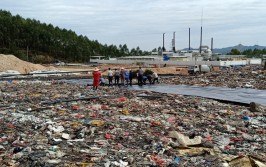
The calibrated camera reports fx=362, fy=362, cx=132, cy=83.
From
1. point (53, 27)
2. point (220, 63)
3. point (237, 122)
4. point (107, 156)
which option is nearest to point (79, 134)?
point (107, 156)

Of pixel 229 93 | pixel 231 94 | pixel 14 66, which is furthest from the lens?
pixel 14 66

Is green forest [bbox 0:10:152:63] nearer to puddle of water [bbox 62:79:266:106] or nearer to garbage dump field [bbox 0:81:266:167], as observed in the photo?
puddle of water [bbox 62:79:266:106]

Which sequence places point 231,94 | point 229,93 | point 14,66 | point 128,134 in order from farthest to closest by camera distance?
point 14,66, point 229,93, point 231,94, point 128,134

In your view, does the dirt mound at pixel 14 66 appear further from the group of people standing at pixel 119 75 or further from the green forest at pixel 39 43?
the green forest at pixel 39 43

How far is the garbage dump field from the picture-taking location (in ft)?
24.0

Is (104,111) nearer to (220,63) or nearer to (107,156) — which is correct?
(107,156)

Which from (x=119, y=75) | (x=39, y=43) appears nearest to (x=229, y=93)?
(x=119, y=75)

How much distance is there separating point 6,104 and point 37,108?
6.49 feet

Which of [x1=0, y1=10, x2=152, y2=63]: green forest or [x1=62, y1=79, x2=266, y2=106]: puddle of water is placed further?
[x1=0, y1=10, x2=152, y2=63]: green forest

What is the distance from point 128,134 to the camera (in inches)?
369

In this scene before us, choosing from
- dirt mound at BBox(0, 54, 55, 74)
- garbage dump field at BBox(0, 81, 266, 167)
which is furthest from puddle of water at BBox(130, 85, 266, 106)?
dirt mound at BBox(0, 54, 55, 74)

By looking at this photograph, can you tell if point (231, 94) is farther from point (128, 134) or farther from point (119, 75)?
point (128, 134)

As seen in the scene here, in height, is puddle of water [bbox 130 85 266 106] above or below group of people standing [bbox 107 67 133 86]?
below

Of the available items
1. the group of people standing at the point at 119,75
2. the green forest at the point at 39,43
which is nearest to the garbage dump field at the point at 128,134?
the group of people standing at the point at 119,75
